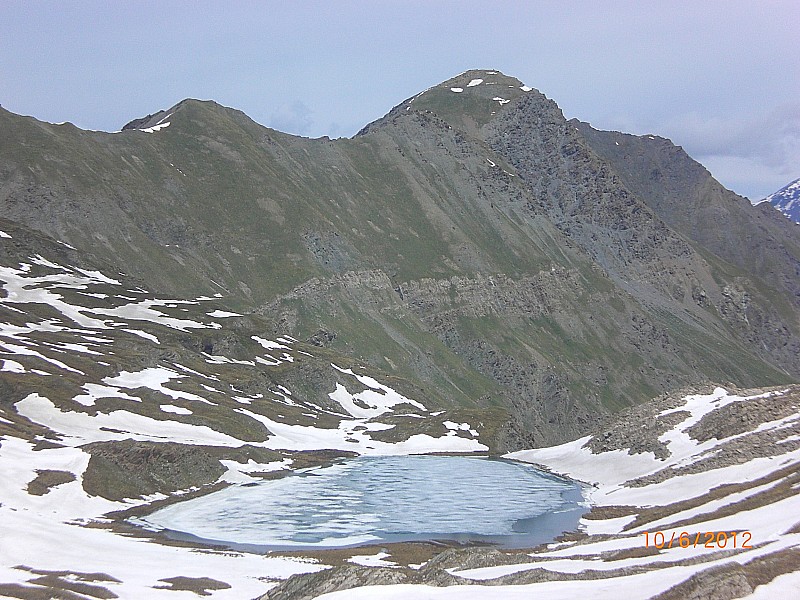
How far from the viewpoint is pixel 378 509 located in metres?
73.9

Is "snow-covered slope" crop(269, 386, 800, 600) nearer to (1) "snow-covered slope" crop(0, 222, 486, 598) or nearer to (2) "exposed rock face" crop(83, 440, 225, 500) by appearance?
(1) "snow-covered slope" crop(0, 222, 486, 598)

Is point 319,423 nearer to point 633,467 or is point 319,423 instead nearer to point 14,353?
point 14,353

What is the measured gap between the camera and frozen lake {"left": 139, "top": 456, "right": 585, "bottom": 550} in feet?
206

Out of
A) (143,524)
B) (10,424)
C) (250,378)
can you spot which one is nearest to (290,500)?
(143,524)

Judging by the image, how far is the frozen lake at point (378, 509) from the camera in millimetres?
62938

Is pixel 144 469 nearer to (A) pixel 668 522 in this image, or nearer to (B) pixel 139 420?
(B) pixel 139 420

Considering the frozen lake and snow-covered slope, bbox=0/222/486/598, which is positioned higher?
snow-covered slope, bbox=0/222/486/598
